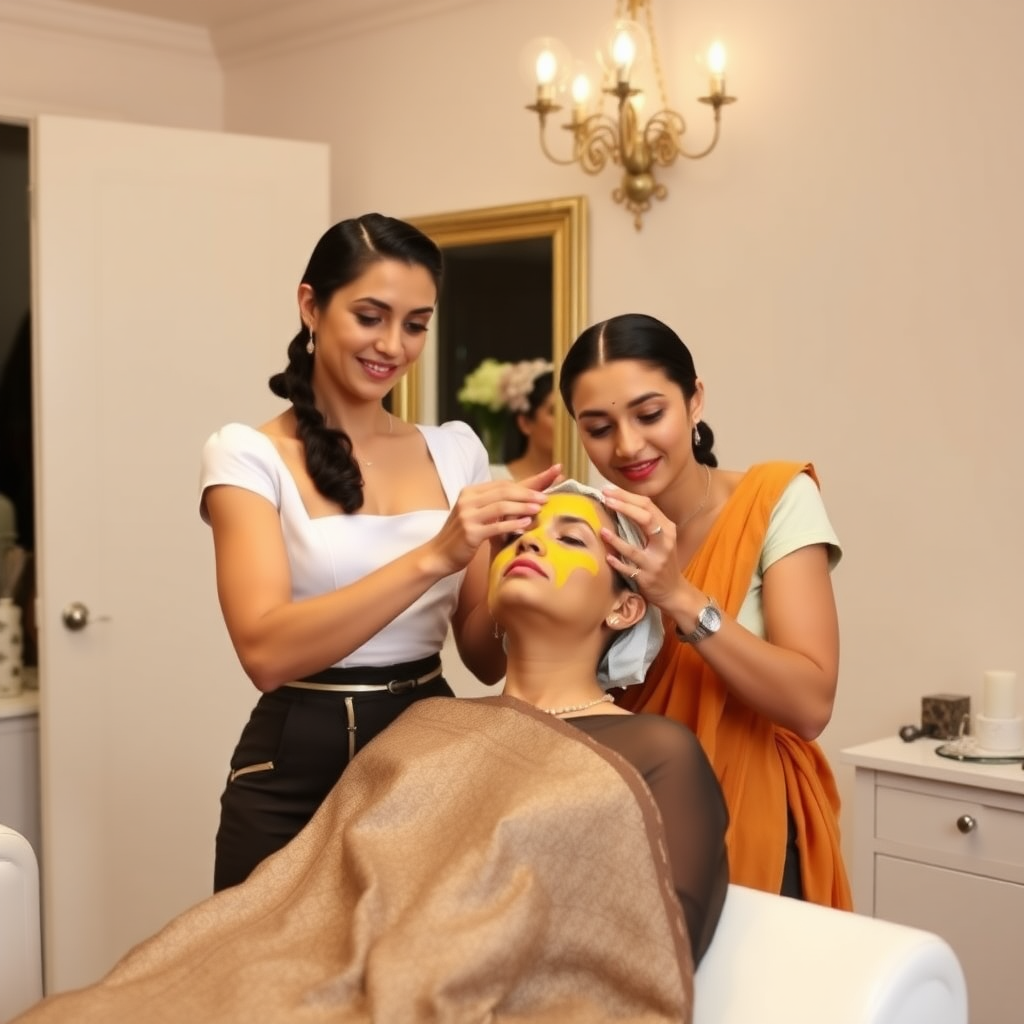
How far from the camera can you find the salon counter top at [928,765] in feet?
8.07

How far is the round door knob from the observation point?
342 centimetres

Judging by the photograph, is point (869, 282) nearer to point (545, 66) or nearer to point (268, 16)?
point (545, 66)

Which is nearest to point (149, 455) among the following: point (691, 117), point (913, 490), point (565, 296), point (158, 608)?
point (158, 608)

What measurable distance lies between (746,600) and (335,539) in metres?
0.54

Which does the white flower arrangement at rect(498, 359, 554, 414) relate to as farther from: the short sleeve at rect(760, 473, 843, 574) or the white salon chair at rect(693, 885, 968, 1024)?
the white salon chair at rect(693, 885, 968, 1024)

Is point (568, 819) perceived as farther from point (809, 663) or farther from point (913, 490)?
Answer: point (913, 490)

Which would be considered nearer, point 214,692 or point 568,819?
point 568,819

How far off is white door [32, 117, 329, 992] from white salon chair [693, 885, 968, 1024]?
7.57 feet

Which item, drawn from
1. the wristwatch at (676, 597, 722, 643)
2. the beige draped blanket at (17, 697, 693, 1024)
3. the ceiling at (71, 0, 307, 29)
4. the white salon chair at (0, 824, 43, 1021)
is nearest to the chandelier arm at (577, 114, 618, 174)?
the ceiling at (71, 0, 307, 29)

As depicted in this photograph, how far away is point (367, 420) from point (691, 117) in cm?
156

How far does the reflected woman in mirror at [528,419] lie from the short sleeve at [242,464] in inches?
63.8

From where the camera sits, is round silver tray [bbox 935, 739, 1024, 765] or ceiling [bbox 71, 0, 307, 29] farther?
Answer: ceiling [bbox 71, 0, 307, 29]

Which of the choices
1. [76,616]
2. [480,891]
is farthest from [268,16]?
[480,891]

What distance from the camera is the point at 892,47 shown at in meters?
2.85
